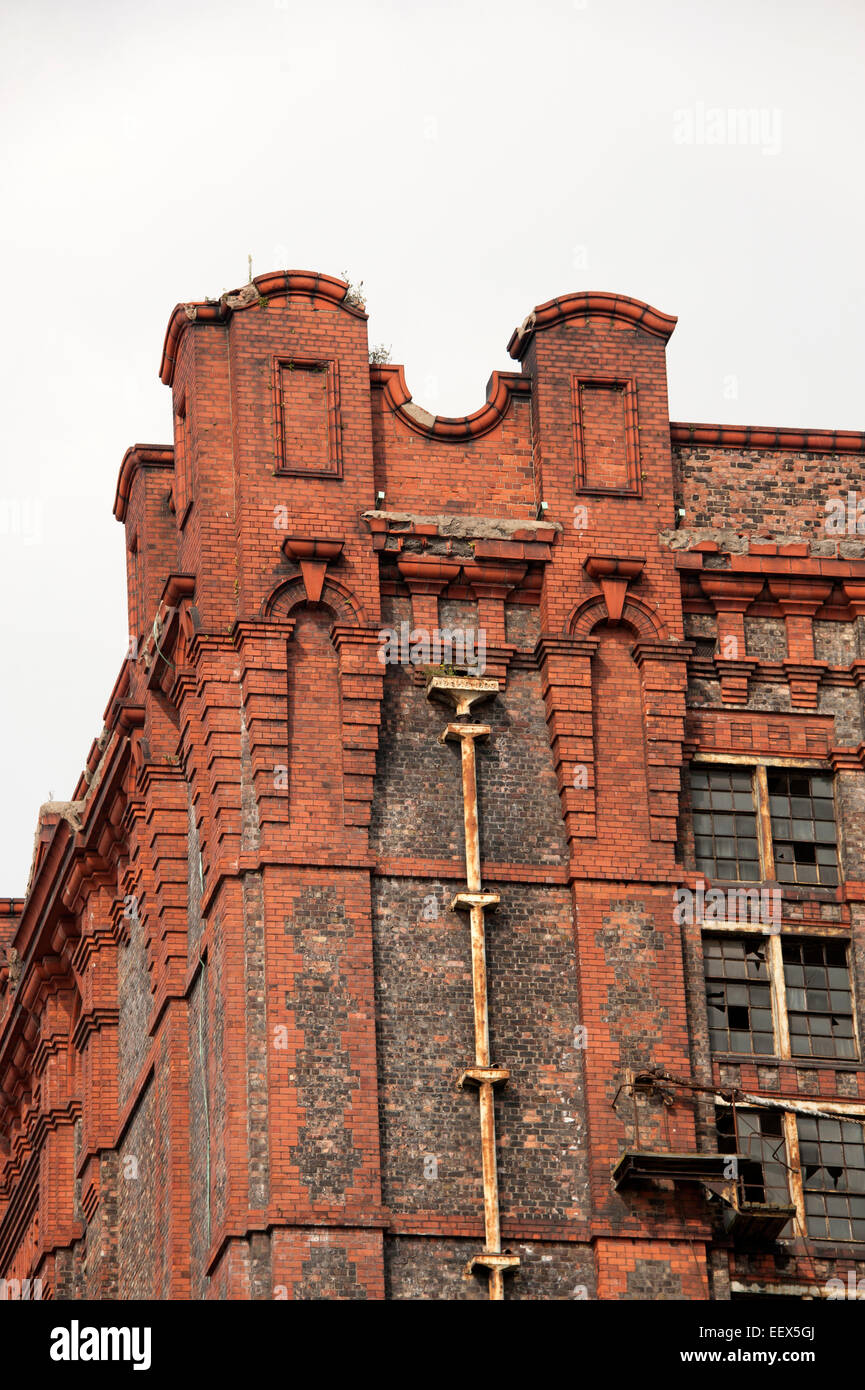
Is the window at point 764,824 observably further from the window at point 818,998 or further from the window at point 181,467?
the window at point 181,467

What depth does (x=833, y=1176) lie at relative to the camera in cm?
3512

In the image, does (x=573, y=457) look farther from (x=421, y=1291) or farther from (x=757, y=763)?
(x=421, y=1291)

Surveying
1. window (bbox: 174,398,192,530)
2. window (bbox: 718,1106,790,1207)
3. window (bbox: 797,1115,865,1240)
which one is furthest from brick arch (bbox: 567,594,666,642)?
window (bbox: 797,1115,865,1240)

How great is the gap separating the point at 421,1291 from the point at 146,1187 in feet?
23.0

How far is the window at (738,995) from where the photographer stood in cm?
3569

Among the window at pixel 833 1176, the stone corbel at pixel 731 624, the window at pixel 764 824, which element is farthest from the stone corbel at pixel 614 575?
the window at pixel 833 1176

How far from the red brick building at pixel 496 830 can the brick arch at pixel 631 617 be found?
6cm

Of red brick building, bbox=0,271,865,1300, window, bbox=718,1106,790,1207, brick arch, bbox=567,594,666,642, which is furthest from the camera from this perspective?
brick arch, bbox=567,594,666,642

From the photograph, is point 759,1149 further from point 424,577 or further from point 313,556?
point 313,556

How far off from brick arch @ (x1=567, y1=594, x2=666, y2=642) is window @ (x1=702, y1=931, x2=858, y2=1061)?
3788 millimetres

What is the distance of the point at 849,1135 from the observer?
35.4 m

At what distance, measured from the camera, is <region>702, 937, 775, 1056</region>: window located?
35.7m

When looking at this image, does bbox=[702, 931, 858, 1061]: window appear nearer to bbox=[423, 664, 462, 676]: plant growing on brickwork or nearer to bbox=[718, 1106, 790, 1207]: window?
bbox=[718, 1106, 790, 1207]: window
